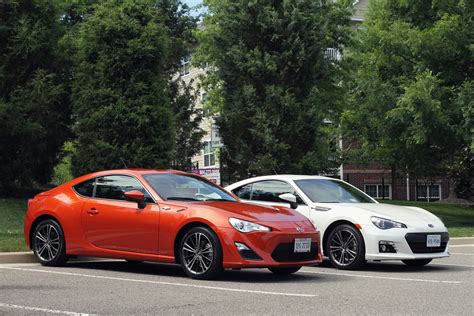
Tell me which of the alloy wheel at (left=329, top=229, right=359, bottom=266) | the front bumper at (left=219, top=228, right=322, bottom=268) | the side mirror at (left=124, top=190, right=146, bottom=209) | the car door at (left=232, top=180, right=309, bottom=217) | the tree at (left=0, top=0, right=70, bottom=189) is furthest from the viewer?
the tree at (left=0, top=0, right=70, bottom=189)

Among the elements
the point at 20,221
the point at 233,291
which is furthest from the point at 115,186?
the point at 20,221

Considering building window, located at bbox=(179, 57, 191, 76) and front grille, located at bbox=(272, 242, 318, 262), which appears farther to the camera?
building window, located at bbox=(179, 57, 191, 76)

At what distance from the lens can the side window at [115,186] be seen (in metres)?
10.5

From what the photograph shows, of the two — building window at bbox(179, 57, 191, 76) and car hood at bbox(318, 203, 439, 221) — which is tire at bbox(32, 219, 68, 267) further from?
building window at bbox(179, 57, 191, 76)

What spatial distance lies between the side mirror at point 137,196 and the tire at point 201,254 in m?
0.84

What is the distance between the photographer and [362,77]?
2752 centimetres

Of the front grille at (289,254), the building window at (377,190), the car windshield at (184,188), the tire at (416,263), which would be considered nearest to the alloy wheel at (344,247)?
the tire at (416,263)

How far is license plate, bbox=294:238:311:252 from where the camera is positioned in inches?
375

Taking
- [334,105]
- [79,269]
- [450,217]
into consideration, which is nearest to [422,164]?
[450,217]

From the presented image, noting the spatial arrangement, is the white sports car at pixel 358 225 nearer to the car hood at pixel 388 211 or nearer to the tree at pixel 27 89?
the car hood at pixel 388 211

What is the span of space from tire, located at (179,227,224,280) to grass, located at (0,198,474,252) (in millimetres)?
3665

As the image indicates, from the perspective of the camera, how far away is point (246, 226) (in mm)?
9266

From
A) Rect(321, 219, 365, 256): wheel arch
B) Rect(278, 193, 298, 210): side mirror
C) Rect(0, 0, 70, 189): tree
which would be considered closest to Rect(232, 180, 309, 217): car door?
Rect(278, 193, 298, 210): side mirror

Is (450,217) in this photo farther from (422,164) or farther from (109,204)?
(109,204)
